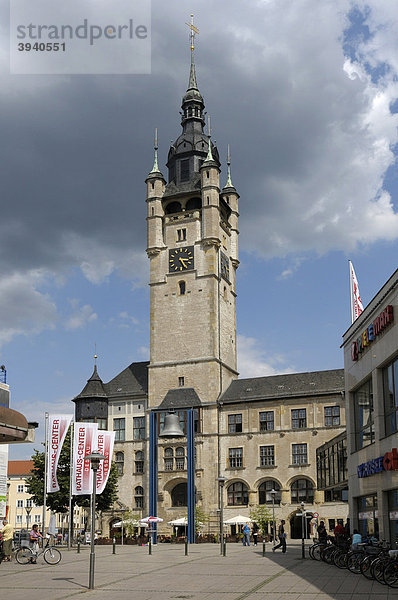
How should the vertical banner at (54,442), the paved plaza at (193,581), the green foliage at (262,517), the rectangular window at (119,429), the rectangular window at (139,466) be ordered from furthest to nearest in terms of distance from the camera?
the rectangular window at (119,429), the rectangular window at (139,466), the green foliage at (262,517), the vertical banner at (54,442), the paved plaza at (193,581)

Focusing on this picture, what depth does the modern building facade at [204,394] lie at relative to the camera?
70500 mm

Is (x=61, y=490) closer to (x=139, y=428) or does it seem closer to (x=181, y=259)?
(x=139, y=428)

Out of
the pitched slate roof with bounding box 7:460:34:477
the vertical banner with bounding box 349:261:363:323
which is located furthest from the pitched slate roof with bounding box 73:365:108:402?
the pitched slate roof with bounding box 7:460:34:477

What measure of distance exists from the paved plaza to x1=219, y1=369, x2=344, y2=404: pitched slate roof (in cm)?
3909

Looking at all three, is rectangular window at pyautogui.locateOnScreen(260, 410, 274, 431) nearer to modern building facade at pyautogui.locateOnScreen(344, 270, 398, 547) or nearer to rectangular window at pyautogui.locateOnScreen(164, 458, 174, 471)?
rectangular window at pyautogui.locateOnScreen(164, 458, 174, 471)

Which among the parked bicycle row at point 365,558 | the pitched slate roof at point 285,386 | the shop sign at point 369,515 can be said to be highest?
the pitched slate roof at point 285,386

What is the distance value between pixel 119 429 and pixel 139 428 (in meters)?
2.43

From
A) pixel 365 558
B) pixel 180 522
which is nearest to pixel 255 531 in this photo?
pixel 180 522

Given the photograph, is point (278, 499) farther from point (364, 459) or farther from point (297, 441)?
point (364, 459)

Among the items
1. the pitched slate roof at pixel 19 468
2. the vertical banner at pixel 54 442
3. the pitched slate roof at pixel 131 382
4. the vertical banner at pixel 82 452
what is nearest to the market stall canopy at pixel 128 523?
the pitched slate roof at pixel 131 382

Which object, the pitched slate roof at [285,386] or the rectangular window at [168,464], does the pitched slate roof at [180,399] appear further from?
the rectangular window at [168,464]

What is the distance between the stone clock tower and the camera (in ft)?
250

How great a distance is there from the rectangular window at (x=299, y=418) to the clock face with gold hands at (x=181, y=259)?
64.4ft

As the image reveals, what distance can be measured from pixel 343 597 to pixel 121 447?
6027 cm
